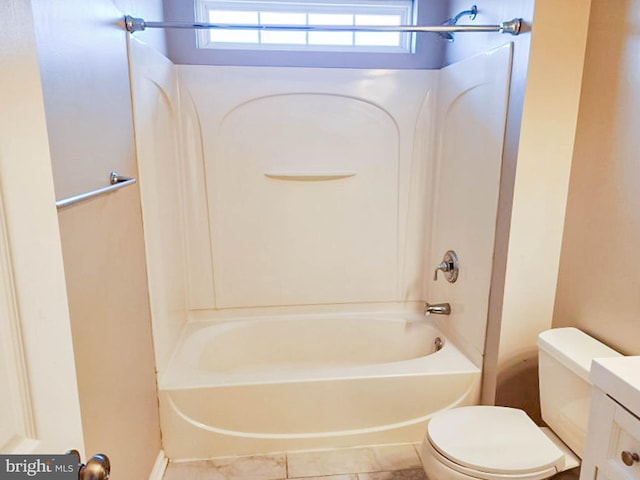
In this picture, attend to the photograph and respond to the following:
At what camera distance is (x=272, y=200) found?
254 centimetres

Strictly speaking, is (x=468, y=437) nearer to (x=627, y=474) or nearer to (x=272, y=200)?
(x=627, y=474)

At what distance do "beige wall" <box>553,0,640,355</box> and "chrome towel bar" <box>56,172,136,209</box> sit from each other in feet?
5.33

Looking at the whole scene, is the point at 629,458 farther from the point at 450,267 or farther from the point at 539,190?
the point at 450,267

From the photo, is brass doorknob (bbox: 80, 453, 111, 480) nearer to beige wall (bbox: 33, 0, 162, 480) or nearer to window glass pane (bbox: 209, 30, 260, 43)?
beige wall (bbox: 33, 0, 162, 480)

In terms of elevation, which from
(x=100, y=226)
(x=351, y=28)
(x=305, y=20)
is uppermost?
(x=305, y=20)

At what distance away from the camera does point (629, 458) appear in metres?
1.04

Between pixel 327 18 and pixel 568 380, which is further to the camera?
pixel 327 18

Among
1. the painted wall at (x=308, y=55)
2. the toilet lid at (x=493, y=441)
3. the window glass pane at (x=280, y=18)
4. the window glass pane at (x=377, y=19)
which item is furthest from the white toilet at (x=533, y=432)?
the window glass pane at (x=280, y=18)

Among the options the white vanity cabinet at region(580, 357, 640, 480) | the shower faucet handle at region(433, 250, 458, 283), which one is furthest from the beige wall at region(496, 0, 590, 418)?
the white vanity cabinet at region(580, 357, 640, 480)

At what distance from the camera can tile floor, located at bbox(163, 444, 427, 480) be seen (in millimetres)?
1912

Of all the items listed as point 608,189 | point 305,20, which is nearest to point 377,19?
point 305,20

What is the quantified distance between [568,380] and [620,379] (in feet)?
1.46

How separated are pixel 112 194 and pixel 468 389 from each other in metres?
1.72

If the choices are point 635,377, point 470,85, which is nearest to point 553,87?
point 470,85
